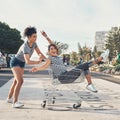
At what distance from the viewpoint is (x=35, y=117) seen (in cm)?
802

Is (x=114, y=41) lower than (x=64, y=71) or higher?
higher

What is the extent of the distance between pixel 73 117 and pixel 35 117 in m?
0.76

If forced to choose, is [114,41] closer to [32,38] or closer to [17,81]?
[32,38]

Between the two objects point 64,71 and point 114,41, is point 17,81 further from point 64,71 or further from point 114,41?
point 114,41

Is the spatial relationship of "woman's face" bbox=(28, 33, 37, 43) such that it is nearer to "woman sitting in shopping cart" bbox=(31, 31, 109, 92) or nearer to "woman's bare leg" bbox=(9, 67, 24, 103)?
"woman sitting in shopping cart" bbox=(31, 31, 109, 92)

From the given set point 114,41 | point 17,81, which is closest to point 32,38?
point 17,81

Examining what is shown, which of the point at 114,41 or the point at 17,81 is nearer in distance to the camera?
the point at 17,81

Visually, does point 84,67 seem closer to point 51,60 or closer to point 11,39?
point 51,60

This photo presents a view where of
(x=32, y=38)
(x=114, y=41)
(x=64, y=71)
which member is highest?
(x=114, y=41)

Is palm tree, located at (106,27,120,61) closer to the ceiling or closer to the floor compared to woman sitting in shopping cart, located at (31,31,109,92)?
closer to the ceiling

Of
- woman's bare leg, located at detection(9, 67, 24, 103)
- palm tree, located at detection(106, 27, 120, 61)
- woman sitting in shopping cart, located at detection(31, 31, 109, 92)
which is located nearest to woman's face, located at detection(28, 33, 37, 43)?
woman sitting in shopping cart, located at detection(31, 31, 109, 92)

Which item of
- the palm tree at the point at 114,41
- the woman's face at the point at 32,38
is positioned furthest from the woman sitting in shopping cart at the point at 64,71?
the palm tree at the point at 114,41

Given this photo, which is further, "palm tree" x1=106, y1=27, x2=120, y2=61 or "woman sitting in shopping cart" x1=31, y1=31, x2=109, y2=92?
"palm tree" x1=106, y1=27, x2=120, y2=61

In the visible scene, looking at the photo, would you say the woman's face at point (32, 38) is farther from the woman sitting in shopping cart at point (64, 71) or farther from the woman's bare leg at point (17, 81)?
the woman's bare leg at point (17, 81)
